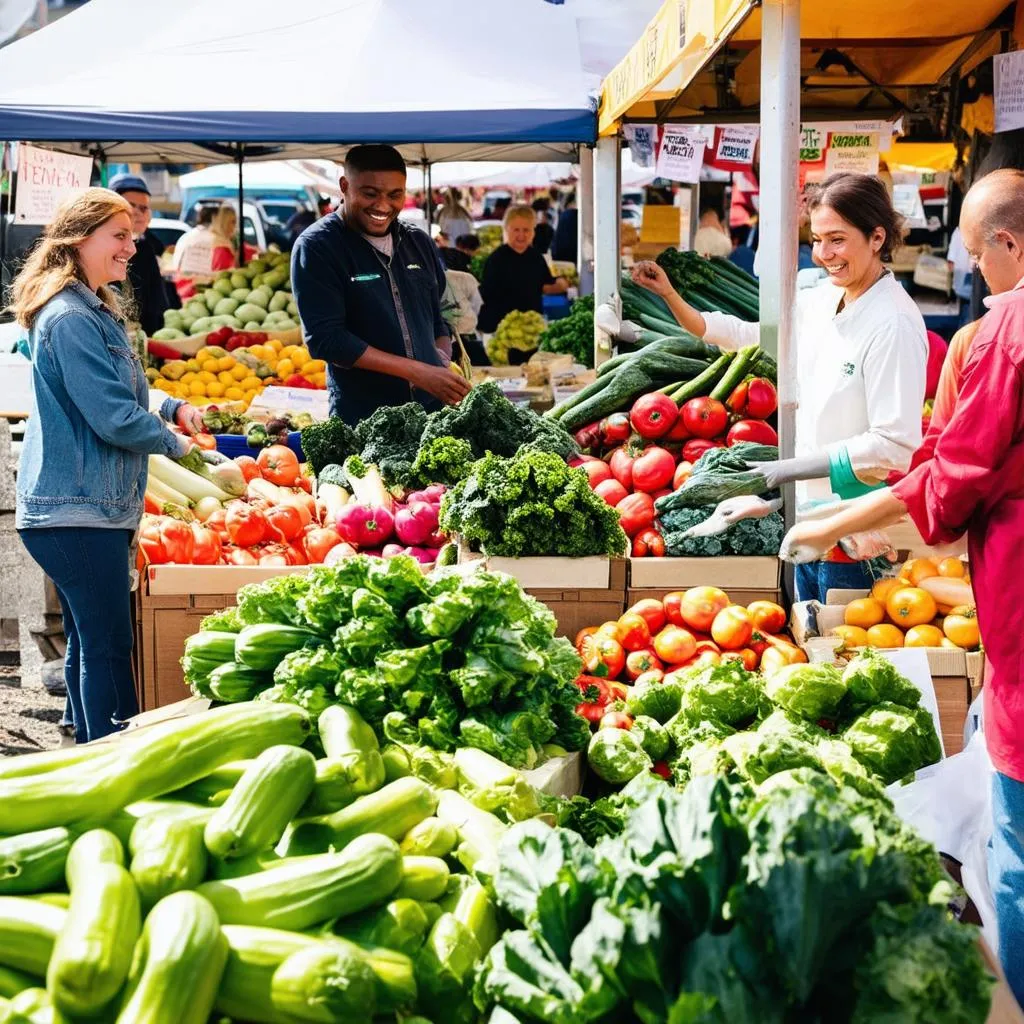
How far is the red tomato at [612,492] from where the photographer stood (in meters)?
4.58

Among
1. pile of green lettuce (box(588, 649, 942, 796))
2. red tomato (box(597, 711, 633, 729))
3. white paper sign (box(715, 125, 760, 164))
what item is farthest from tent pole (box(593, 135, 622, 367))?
pile of green lettuce (box(588, 649, 942, 796))

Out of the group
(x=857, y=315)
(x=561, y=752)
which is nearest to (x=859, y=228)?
(x=857, y=315)

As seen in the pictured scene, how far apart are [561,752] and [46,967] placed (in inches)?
54.3

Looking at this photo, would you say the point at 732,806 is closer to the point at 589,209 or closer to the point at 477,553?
the point at 477,553

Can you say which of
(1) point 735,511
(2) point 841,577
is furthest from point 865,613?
(1) point 735,511

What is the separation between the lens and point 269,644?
2.75 meters

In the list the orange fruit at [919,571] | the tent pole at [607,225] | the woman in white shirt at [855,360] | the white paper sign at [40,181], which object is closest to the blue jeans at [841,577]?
the woman in white shirt at [855,360]

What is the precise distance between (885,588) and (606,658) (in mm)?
883

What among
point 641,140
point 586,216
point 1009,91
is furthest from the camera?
point 586,216

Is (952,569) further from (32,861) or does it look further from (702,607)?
(32,861)

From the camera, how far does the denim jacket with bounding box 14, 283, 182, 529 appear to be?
428 centimetres

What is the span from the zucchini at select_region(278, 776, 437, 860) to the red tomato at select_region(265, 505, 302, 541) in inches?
108

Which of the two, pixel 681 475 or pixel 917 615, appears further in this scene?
pixel 681 475

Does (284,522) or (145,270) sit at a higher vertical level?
(145,270)
